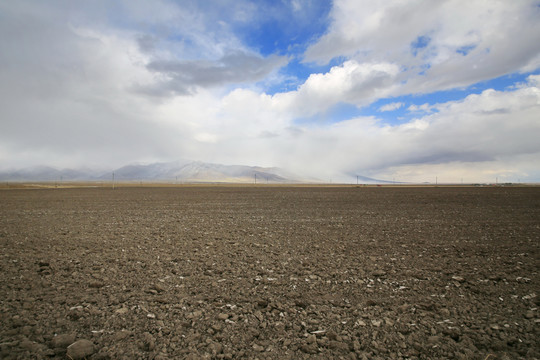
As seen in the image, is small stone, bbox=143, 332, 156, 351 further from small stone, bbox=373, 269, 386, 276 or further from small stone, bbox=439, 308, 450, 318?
small stone, bbox=373, 269, 386, 276

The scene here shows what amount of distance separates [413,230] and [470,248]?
3.67 m

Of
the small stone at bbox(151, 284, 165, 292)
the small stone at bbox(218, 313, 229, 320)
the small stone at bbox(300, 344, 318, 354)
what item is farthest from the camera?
the small stone at bbox(151, 284, 165, 292)

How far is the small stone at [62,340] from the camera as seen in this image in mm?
3863

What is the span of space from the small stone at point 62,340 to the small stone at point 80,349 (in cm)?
22

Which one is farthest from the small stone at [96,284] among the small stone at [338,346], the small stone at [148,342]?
the small stone at [338,346]

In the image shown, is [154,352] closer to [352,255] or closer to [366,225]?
[352,255]

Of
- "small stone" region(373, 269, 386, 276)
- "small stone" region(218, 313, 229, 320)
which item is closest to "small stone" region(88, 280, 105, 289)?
"small stone" region(218, 313, 229, 320)

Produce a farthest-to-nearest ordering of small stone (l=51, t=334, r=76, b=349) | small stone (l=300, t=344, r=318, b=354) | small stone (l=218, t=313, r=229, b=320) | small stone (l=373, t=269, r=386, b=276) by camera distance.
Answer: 1. small stone (l=373, t=269, r=386, b=276)
2. small stone (l=218, t=313, r=229, b=320)
3. small stone (l=51, t=334, r=76, b=349)
4. small stone (l=300, t=344, r=318, b=354)

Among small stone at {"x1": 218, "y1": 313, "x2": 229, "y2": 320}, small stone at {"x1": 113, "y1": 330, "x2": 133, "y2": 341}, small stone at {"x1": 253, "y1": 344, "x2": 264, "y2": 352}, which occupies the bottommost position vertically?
small stone at {"x1": 253, "y1": 344, "x2": 264, "y2": 352}

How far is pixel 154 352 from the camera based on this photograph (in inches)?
148

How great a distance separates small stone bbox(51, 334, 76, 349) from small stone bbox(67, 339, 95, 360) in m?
0.22

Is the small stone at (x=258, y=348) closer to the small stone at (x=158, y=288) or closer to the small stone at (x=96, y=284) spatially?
the small stone at (x=158, y=288)

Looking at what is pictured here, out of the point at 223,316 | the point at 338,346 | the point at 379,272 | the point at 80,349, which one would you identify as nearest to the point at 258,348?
the point at 223,316

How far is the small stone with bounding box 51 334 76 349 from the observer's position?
3863 millimetres
